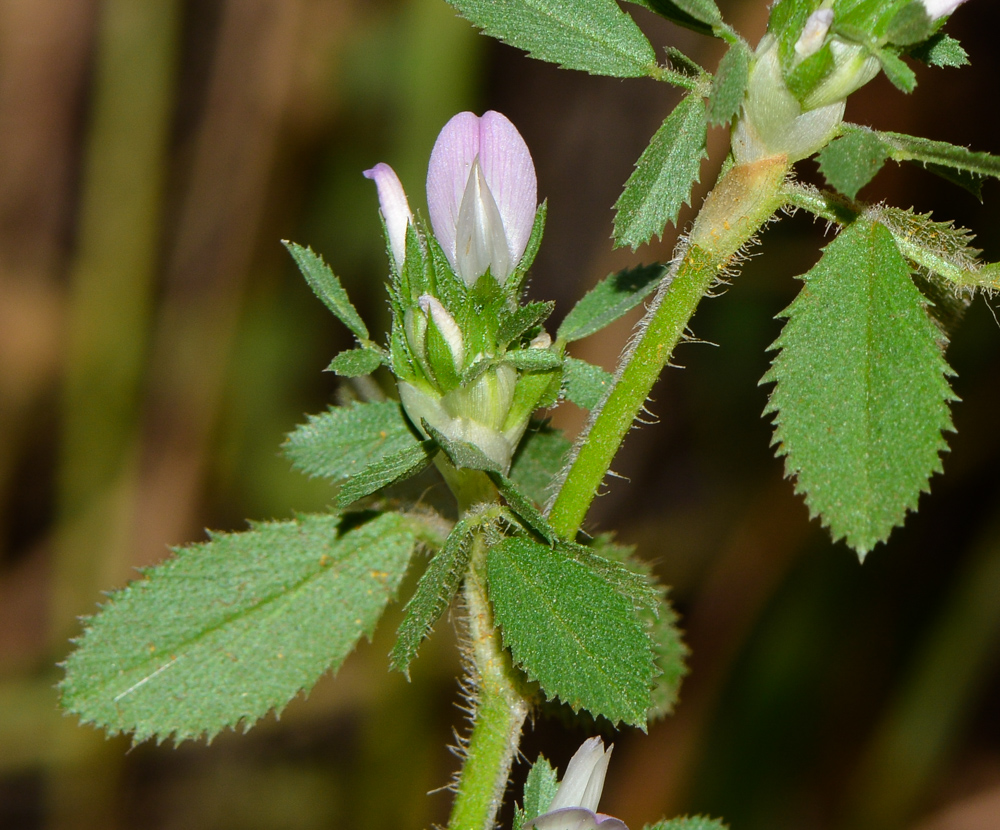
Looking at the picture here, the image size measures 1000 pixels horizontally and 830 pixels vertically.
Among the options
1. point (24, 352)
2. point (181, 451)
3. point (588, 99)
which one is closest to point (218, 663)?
point (181, 451)

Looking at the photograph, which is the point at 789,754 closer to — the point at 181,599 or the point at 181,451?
the point at 181,451

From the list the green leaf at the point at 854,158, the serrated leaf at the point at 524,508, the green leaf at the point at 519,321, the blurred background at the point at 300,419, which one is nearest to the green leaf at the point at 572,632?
the serrated leaf at the point at 524,508

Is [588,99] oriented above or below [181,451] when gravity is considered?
above

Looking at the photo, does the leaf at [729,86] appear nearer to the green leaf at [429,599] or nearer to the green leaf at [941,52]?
the green leaf at [941,52]

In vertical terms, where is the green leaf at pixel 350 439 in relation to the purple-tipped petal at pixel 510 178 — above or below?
below

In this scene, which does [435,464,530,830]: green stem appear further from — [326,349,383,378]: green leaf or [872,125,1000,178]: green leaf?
[872,125,1000,178]: green leaf

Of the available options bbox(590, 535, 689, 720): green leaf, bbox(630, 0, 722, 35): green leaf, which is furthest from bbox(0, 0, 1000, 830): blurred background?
bbox(630, 0, 722, 35): green leaf
